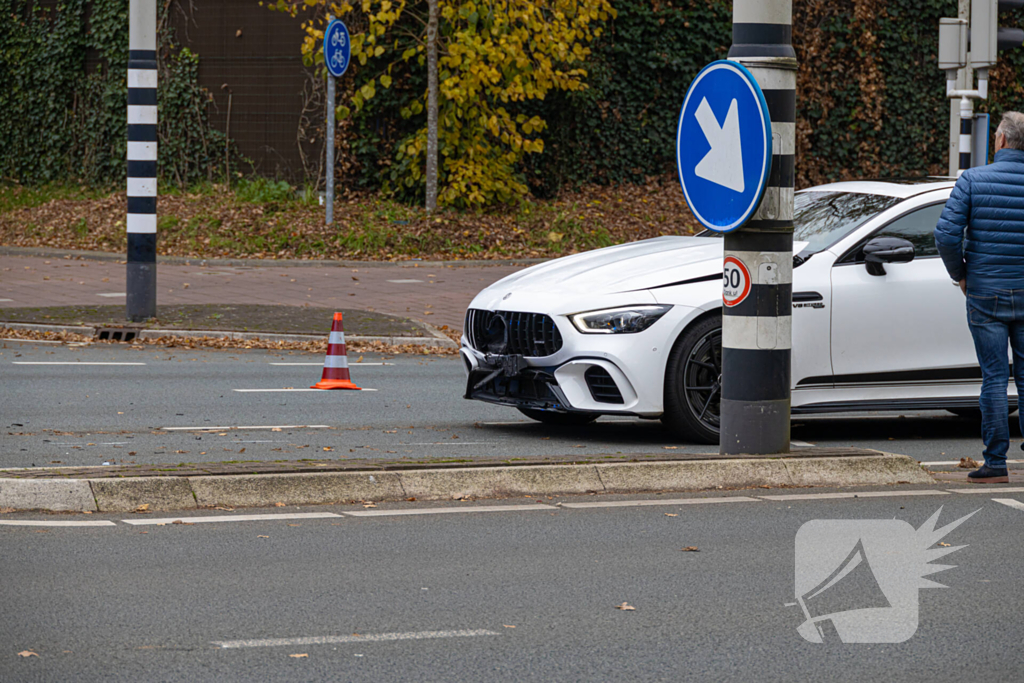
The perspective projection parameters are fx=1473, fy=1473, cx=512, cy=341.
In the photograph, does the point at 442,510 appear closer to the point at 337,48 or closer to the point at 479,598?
the point at 479,598

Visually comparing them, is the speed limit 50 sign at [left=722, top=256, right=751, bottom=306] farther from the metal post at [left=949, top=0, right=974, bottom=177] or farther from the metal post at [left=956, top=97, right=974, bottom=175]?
the metal post at [left=956, top=97, right=974, bottom=175]

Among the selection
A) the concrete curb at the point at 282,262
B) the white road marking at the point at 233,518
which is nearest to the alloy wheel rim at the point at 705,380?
the white road marking at the point at 233,518

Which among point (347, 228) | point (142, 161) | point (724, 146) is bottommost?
point (347, 228)

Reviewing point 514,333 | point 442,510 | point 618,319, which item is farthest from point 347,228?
point 442,510

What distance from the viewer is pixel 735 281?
7371 mm

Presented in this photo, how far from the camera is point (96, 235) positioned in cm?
2256

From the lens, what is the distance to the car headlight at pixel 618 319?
8.34m

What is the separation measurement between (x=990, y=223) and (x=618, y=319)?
2.13 meters

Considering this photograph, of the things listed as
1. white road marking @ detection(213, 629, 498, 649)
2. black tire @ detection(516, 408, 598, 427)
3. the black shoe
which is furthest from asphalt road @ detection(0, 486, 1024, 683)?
black tire @ detection(516, 408, 598, 427)

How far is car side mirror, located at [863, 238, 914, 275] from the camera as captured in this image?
862 cm

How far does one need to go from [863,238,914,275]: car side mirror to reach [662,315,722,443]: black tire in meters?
0.99

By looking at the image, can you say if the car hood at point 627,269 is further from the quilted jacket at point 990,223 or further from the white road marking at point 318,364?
the white road marking at point 318,364

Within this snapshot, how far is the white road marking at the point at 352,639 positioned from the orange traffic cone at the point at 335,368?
6.61 metres

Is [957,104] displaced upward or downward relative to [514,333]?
upward
